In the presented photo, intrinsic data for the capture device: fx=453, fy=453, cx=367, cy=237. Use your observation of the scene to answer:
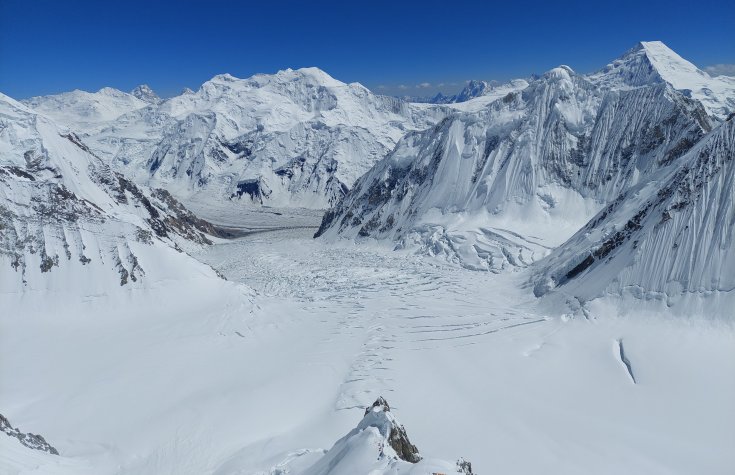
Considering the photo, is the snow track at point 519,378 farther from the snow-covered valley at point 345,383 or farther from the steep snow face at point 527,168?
the steep snow face at point 527,168

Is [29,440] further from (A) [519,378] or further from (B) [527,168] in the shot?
(B) [527,168]

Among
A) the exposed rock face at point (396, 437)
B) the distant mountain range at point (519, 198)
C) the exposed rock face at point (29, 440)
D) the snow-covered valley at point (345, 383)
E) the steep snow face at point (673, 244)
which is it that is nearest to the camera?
the exposed rock face at point (396, 437)

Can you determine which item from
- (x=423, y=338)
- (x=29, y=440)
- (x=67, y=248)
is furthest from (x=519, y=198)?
(x=29, y=440)

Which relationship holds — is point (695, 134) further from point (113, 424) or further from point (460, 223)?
point (113, 424)

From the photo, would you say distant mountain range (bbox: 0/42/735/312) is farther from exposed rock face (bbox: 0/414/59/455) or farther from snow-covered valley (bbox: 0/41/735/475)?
exposed rock face (bbox: 0/414/59/455)

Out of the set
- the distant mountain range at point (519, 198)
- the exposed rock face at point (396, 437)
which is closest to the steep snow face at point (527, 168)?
the distant mountain range at point (519, 198)

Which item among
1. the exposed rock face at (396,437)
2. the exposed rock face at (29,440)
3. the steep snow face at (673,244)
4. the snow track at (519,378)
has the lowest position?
the exposed rock face at (29,440)

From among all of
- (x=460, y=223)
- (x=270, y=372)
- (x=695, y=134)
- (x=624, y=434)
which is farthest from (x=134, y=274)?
(x=695, y=134)

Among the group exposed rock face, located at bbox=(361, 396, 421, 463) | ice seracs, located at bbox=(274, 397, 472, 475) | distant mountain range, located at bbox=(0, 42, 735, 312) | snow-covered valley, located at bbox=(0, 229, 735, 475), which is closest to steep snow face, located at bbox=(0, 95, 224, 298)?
distant mountain range, located at bbox=(0, 42, 735, 312)
